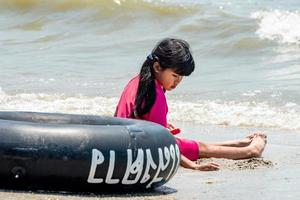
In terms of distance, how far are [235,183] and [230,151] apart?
90 centimetres

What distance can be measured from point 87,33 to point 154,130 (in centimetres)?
1069

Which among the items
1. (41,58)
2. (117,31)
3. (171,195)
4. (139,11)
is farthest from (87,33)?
(171,195)

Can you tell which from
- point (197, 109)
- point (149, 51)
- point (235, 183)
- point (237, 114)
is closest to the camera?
point (235, 183)

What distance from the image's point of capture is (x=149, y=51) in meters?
13.0

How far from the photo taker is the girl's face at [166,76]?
535cm

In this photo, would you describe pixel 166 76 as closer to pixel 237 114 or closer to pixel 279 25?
pixel 237 114

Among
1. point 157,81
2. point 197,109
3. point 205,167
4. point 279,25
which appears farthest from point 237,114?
point 279,25

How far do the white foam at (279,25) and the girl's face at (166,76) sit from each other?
7.77 metres

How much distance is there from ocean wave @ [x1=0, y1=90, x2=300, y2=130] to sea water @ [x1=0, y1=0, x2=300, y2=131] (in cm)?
1

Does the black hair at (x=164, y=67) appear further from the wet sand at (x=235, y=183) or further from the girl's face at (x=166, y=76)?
the wet sand at (x=235, y=183)

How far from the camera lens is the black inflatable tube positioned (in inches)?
171

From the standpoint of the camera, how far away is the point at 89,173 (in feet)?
14.5

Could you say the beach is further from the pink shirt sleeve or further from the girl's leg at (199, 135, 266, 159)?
the pink shirt sleeve

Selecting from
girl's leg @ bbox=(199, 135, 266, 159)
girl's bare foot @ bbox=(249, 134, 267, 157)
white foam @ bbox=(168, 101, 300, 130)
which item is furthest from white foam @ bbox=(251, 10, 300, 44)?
girl's leg @ bbox=(199, 135, 266, 159)
